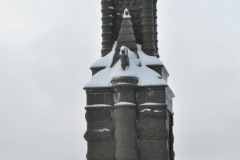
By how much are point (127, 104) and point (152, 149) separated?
213 centimetres

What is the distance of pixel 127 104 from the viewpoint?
78.2ft

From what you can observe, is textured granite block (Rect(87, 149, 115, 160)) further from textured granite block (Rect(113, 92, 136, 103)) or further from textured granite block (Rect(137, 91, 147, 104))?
textured granite block (Rect(137, 91, 147, 104))

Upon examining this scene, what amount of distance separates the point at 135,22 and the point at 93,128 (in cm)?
541

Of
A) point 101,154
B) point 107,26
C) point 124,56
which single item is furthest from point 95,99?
point 107,26

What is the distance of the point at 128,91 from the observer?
24047 millimetres

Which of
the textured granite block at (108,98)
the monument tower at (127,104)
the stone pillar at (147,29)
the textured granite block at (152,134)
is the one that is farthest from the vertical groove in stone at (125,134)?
the stone pillar at (147,29)

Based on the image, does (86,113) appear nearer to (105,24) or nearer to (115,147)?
(115,147)

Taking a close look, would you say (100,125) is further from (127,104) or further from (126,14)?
(126,14)

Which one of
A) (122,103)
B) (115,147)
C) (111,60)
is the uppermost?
(111,60)

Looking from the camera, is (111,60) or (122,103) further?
(111,60)

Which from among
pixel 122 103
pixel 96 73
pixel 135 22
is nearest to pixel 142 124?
pixel 122 103

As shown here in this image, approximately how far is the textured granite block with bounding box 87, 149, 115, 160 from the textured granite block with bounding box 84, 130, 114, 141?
499 mm

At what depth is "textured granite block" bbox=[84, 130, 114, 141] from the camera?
2412cm

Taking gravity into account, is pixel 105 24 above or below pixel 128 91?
above
